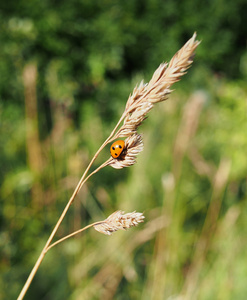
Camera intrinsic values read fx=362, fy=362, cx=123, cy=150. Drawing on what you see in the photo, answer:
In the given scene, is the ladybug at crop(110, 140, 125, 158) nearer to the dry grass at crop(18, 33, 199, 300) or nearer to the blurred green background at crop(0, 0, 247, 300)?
the dry grass at crop(18, 33, 199, 300)

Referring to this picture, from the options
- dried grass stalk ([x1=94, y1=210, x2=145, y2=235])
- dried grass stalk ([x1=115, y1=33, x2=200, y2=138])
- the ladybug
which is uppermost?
dried grass stalk ([x1=115, y1=33, x2=200, y2=138])

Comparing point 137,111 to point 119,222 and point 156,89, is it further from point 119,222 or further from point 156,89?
point 119,222

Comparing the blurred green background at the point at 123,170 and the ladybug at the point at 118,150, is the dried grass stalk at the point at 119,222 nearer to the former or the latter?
the ladybug at the point at 118,150

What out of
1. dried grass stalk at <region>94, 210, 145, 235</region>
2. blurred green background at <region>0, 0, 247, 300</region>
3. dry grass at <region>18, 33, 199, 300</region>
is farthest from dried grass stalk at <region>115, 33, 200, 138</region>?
blurred green background at <region>0, 0, 247, 300</region>

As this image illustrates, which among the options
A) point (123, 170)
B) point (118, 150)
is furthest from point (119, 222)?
point (123, 170)

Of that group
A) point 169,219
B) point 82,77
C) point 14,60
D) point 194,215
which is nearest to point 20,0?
point 14,60

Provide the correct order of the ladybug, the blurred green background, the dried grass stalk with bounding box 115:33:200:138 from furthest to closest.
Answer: the blurred green background
the ladybug
the dried grass stalk with bounding box 115:33:200:138

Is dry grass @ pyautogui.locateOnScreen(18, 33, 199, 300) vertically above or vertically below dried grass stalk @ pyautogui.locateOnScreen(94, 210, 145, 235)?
above

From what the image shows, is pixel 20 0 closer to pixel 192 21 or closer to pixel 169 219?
pixel 192 21
